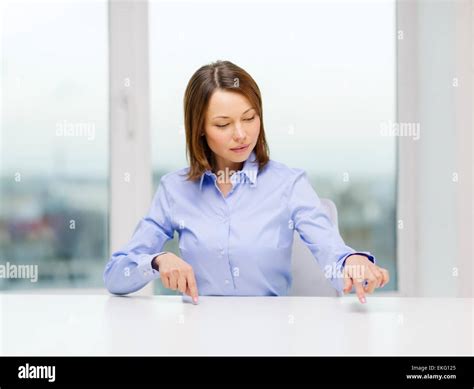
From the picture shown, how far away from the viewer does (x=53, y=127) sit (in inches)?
109

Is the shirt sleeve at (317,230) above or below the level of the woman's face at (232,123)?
below

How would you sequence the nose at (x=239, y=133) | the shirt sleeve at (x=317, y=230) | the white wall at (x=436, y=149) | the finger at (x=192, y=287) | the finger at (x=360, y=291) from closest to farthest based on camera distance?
the finger at (x=360, y=291), the finger at (x=192, y=287), the shirt sleeve at (x=317, y=230), the nose at (x=239, y=133), the white wall at (x=436, y=149)

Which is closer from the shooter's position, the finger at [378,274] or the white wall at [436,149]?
the finger at [378,274]

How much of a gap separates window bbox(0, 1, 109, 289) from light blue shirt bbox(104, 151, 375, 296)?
3.87 feet

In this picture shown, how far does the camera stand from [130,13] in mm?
2758

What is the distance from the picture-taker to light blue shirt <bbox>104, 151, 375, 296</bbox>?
1641mm

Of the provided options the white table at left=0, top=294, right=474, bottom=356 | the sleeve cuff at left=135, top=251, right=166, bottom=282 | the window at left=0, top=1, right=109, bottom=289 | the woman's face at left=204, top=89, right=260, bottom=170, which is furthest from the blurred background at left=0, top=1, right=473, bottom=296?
the white table at left=0, top=294, right=474, bottom=356

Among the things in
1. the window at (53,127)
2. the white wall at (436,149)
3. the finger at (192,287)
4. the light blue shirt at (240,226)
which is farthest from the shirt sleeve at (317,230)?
the window at (53,127)

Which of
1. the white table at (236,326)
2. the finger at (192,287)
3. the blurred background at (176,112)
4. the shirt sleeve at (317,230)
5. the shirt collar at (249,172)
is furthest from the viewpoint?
the blurred background at (176,112)

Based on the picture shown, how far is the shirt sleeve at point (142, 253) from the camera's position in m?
1.48

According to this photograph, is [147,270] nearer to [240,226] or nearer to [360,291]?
[240,226]

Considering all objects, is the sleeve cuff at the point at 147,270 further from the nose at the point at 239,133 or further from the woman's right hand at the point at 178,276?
the nose at the point at 239,133

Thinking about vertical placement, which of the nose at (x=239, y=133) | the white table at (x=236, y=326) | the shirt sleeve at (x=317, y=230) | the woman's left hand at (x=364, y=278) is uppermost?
the nose at (x=239, y=133)
